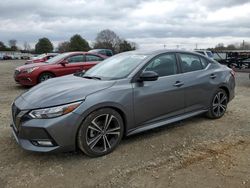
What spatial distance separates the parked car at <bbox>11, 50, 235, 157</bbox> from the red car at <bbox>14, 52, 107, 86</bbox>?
578cm

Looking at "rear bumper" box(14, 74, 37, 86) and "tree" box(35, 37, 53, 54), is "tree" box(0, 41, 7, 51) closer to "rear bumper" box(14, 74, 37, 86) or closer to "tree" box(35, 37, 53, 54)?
"tree" box(35, 37, 53, 54)

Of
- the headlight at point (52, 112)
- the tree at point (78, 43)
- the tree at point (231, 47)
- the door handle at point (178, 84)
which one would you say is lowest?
the headlight at point (52, 112)

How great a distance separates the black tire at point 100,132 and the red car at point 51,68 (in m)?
7.01

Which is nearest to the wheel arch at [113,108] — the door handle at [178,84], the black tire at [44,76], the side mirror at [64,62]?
the door handle at [178,84]

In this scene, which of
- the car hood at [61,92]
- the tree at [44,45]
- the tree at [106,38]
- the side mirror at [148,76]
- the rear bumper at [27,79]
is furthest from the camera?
the tree at [44,45]

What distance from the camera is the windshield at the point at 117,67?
4.60 metres

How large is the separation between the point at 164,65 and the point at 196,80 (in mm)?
Result: 738

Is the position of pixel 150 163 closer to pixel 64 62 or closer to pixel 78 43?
pixel 64 62

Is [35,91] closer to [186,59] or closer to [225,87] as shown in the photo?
[186,59]

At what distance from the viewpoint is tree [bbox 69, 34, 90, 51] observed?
63.3 m

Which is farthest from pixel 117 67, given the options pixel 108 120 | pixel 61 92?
pixel 61 92

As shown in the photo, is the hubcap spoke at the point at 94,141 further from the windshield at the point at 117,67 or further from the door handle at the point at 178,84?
the door handle at the point at 178,84

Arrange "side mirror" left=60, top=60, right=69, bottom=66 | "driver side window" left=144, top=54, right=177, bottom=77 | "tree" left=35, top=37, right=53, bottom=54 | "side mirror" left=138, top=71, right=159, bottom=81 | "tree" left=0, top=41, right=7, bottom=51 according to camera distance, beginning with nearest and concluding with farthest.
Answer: "side mirror" left=138, top=71, right=159, bottom=81 < "driver side window" left=144, top=54, right=177, bottom=77 < "side mirror" left=60, top=60, right=69, bottom=66 < "tree" left=35, top=37, right=53, bottom=54 < "tree" left=0, top=41, right=7, bottom=51

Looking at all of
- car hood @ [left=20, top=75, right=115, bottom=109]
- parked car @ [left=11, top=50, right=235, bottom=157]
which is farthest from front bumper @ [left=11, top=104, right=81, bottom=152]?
car hood @ [left=20, top=75, right=115, bottom=109]
